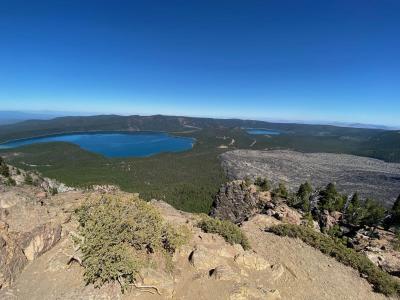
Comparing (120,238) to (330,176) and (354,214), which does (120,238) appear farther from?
(330,176)

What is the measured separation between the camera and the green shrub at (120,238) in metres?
12.8

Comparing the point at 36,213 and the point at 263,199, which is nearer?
the point at 36,213

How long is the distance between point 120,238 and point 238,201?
3884cm

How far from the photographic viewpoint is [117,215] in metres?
15.5

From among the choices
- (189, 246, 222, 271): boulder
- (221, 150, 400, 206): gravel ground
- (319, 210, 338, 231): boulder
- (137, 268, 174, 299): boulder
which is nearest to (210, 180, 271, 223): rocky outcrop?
(319, 210, 338, 231): boulder

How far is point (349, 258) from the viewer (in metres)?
19.6

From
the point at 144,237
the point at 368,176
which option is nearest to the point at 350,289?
the point at 144,237

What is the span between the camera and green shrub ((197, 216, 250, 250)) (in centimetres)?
1930

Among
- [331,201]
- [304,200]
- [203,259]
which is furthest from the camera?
[331,201]

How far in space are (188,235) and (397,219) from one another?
51724mm

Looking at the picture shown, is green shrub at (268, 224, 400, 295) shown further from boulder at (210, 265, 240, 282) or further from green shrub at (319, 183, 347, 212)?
green shrub at (319, 183, 347, 212)

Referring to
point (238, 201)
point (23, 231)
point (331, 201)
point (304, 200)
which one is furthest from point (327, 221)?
point (23, 231)

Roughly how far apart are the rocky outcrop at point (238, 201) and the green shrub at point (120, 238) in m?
31.2

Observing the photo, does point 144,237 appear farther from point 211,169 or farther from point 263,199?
point 211,169
